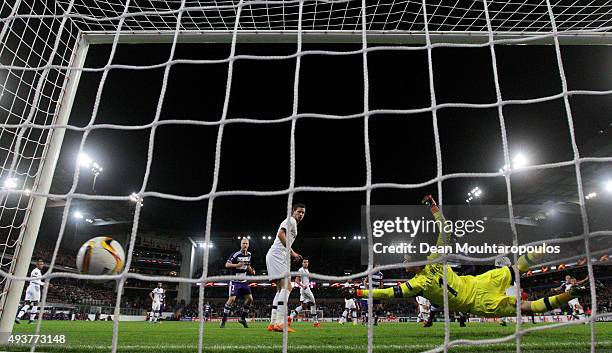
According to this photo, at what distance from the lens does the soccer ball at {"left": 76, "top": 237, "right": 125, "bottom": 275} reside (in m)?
3.77

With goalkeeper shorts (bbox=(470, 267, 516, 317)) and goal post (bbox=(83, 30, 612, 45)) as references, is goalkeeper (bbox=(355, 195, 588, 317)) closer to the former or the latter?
goalkeeper shorts (bbox=(470, 267, 516, 317))

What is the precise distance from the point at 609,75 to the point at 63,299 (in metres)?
27.6

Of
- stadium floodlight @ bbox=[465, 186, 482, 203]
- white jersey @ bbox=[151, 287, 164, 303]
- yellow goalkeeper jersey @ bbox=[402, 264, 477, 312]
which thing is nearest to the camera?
yellow goalkeeper jersey @ bbox=[402, 264, 477, 312]

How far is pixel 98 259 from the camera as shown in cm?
377

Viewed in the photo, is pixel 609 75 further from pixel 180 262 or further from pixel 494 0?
pixel 180 262

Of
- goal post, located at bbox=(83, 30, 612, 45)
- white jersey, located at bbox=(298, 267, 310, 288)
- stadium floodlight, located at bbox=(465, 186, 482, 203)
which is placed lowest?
white jersey, located at bbox=(298, 267, 310, 288)

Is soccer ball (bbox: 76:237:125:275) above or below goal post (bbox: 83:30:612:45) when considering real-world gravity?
below

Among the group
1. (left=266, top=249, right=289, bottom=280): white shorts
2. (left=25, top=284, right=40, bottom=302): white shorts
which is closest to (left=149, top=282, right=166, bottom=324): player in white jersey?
(left=25, top=284, right=40, bottom=302): white shorts

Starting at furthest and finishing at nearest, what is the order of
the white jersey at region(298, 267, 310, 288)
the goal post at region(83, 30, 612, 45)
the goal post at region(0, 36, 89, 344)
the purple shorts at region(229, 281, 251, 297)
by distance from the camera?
the purple shorts at region(229, 281, 251, 297)
the goal post at region(83, 30, 612, 45)
the goal post at region(0, 36, 89, 344)
the white jersey at region(298, 267, 310, 288)

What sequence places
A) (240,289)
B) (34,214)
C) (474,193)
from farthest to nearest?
(474,193)
(240,289)
(34,214)

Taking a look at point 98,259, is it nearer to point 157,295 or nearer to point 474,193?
point 157,295

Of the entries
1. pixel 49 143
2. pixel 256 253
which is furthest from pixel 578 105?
pixel 256 253

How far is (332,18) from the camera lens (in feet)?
13.3

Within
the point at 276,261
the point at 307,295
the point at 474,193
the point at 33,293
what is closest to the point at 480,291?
the point at 276,261
